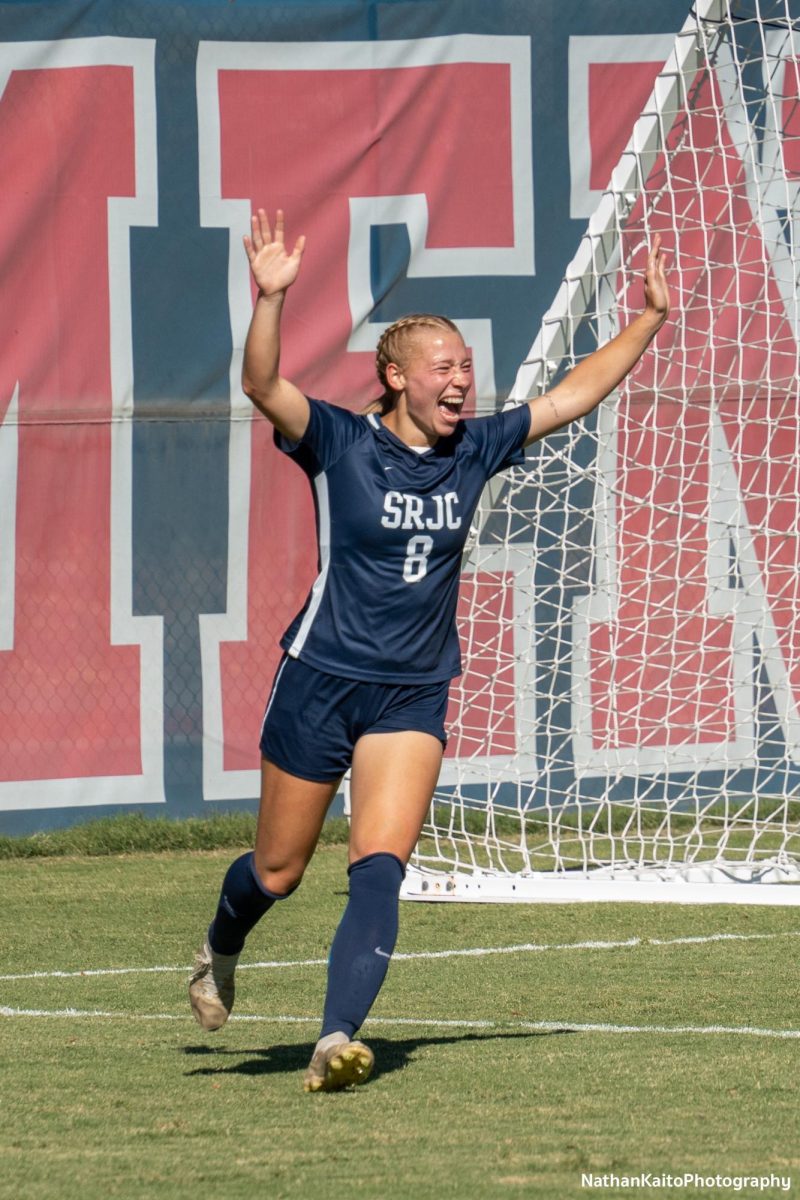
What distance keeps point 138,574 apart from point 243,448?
81 centimetres

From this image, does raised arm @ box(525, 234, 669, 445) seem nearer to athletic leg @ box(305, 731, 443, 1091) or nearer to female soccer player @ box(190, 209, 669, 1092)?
female soccer player @ box(190, 209, 669, 1092)

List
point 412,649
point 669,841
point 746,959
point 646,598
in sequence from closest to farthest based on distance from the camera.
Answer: point 412,649 → point 746,959 → point 669,841 → point 646,598

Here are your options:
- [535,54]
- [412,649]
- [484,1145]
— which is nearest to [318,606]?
[412,649]

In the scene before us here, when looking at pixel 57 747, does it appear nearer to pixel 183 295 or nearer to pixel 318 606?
pixel 183 295

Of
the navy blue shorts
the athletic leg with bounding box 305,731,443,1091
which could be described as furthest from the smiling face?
the athletic leg with bounding box 305,731,443,1091

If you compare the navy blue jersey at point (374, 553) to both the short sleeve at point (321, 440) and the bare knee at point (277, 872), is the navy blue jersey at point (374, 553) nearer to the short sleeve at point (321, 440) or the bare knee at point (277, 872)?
the short sleeve at point (321, 440)

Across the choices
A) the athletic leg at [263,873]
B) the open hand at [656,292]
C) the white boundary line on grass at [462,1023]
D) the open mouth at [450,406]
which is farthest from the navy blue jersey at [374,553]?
the white boundary line on grass at [462,1023]

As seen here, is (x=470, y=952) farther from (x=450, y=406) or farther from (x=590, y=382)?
(x=450, y=406)

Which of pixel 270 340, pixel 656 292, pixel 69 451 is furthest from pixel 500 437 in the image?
pixel 69 451

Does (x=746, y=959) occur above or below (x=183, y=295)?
below

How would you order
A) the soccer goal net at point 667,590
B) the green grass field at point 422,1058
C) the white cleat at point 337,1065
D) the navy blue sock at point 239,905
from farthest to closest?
the soccer goal net at point 667,590 < the navy blue sock at point 239,905 < the white cleat at point 337,1065 < the green grass field at point 422,1058

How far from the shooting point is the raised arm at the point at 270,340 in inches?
166

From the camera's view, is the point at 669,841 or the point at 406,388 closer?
the point at 406,388

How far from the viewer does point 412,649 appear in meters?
4.46
